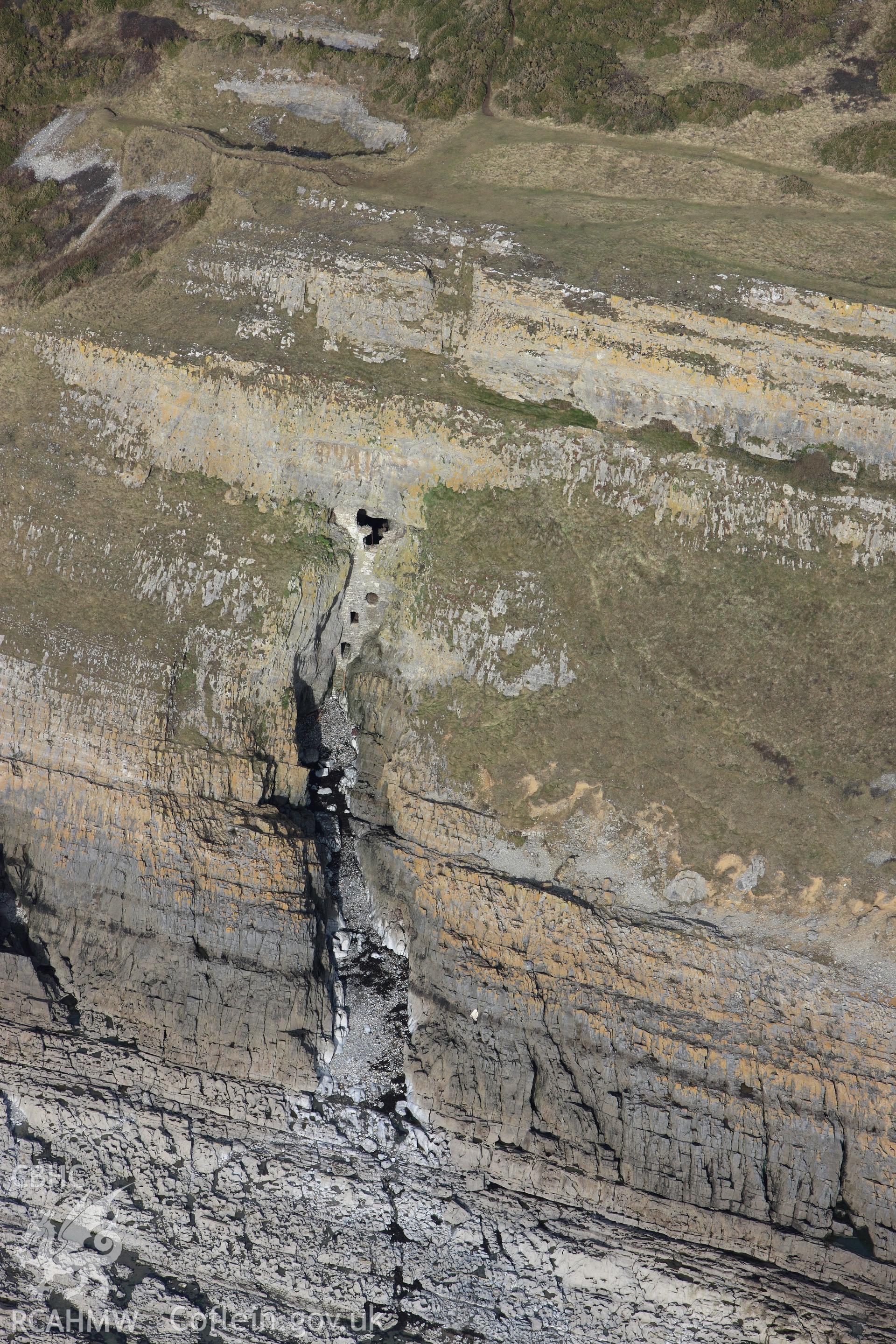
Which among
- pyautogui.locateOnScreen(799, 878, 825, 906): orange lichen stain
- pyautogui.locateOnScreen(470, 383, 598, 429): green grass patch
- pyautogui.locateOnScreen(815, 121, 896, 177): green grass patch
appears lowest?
pyautogui.locateOnScreen(799, 878, 825, 906): orange lichen stain

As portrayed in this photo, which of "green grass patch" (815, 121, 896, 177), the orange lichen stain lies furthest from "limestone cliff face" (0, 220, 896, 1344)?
"green grass patch" (815, 121, 896, 177)

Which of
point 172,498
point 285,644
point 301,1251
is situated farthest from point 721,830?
point 172,498

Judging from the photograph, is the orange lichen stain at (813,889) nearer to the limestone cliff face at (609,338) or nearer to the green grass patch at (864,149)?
the limestone cliff face at (609,338)

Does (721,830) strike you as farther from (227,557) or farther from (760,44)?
(760,44)

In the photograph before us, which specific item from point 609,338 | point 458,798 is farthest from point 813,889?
point 609,338

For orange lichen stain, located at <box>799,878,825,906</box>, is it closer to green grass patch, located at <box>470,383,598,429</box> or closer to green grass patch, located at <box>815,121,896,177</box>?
green grass patch, located at <box>470,383,598,429</box>
